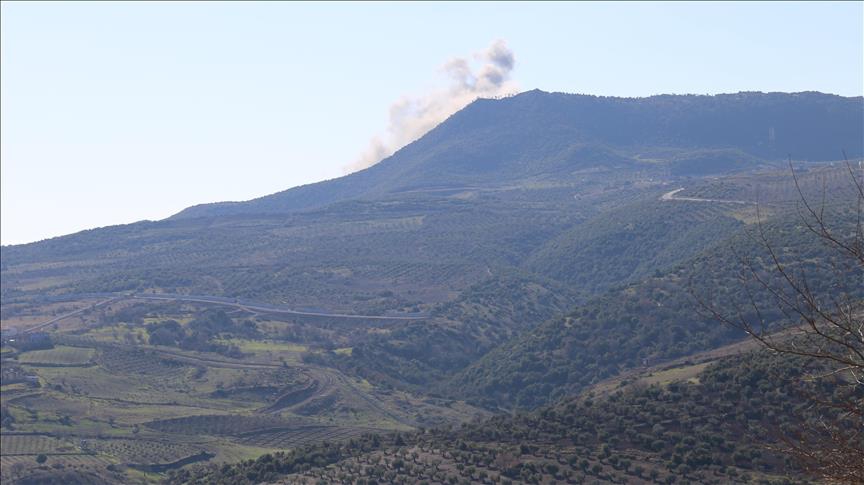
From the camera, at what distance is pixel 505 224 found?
539ft

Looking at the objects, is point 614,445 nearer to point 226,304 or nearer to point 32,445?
point 32,445

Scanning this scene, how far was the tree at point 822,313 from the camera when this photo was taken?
53.4ft

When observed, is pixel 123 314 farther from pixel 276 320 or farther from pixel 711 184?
pixel 711 184

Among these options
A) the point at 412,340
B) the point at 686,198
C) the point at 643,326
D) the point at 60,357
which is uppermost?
the point at 686,198

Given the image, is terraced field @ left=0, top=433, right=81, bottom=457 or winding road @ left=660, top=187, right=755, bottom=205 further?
winding road @ left=660, top=187, right=755, bottom=205

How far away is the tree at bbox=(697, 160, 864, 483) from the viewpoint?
16.3 m

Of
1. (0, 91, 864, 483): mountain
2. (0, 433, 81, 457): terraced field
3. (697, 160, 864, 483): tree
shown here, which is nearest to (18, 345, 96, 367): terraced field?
(0, 91, 864, 483): mountain

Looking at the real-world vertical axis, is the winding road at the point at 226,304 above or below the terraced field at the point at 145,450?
above

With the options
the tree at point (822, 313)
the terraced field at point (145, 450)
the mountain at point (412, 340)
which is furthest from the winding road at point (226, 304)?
the terraced field at point (145, 450)

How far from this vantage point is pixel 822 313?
15.5 meters

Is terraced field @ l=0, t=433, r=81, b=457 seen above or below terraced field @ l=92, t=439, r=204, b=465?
above

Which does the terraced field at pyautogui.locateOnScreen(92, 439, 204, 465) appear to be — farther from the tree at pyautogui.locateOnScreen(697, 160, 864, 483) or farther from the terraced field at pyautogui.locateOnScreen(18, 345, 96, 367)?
the tree at pyautogui.locateOnScreen(697, 160, 864, 483)

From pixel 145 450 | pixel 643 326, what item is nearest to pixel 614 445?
pixel 145 450

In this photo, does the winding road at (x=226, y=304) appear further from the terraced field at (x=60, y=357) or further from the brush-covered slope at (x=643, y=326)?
the brush-covered slope at (x=643, y=326)
